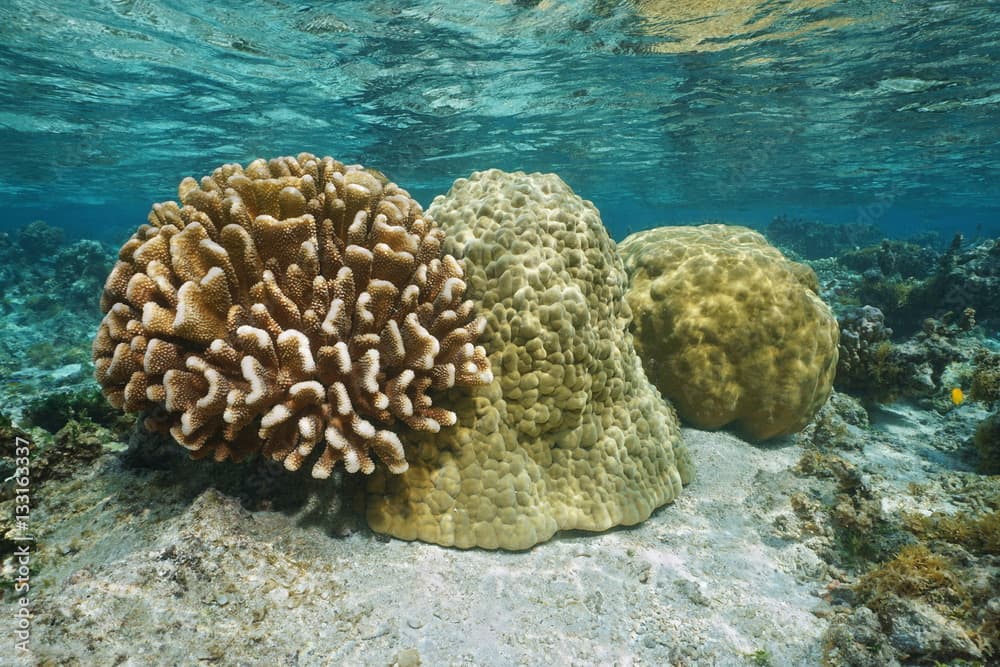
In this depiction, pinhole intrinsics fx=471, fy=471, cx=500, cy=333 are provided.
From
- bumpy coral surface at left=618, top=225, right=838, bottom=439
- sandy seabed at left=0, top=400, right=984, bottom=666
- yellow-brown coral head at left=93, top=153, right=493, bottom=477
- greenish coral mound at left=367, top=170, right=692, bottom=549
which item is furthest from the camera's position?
bumpy coral surface at left=618, top=225, right=838, bottom=439

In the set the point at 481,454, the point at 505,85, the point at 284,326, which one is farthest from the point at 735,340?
the point at 505,85

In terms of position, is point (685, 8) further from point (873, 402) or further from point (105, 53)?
point (105, 53)

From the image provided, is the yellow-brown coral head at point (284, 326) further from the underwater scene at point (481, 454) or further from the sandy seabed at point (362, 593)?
the sandy seabed at point (362, 593)

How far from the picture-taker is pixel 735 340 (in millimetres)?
5395

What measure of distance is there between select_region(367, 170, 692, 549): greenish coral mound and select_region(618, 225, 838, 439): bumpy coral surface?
49.8 inches

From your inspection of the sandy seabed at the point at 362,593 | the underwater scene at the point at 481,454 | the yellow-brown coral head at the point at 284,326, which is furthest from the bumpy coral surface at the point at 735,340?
the yellow-brown coral head at the point at 284,326

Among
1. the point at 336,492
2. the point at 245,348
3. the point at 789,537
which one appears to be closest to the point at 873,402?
the point at 789,537

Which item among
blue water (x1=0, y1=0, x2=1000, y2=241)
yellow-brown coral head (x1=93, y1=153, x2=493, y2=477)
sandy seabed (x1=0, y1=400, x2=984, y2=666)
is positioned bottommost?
sandy seabed (x1=0, y1=400, x2=984, y2=666)

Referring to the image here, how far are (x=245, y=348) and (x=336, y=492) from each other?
1.37 m

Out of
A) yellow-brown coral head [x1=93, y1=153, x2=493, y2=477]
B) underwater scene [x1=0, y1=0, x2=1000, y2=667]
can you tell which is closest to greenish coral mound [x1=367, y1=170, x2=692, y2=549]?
underwater scene [x1=0, y1=0, x2=1000, y2=667]

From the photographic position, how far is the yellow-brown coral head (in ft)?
9.08

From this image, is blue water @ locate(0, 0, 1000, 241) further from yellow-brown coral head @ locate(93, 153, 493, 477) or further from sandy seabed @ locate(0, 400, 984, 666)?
sandy seabed @ locate(0, 400, 984, 666)

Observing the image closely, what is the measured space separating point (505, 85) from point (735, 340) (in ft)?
54.3

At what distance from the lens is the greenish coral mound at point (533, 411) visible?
3506 mm
